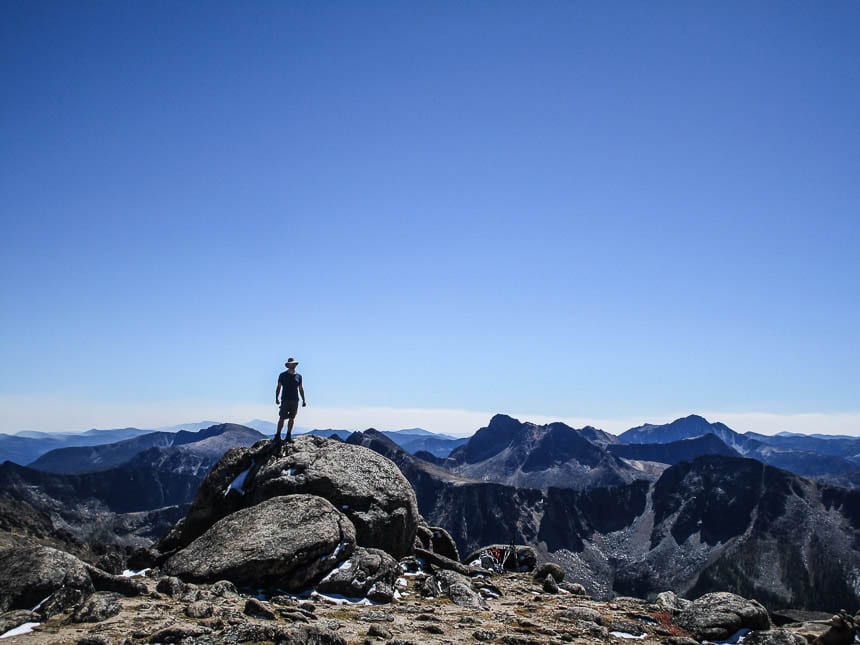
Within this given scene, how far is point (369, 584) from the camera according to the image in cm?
2223

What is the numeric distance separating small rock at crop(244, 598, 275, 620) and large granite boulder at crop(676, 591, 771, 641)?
53.6 feet

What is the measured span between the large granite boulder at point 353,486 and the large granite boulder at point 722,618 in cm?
1406

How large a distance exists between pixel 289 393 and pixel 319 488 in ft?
21.6

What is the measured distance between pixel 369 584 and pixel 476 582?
741 centimetres

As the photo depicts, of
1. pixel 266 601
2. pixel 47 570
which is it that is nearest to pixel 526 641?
pixel 266 601

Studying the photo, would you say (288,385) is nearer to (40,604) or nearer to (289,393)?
(289,393)

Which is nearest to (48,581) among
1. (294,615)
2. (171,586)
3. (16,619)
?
(16,619)

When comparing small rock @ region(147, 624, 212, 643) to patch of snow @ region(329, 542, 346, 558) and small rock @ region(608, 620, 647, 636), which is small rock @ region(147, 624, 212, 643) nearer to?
patch of snow @ region(329, 542, 346, 558)

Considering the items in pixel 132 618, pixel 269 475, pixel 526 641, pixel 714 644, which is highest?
pixel 269 475

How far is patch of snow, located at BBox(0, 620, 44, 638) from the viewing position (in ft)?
47.3

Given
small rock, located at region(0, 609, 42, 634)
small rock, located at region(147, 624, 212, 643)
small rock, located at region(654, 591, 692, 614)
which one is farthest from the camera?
small rock, located at region(654, 591, 692, 614)

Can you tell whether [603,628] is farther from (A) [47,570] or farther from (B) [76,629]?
(A) [47,570]

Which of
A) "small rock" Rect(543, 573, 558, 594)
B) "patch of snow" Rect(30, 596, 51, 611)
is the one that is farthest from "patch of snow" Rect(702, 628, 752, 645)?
"patch of snow" Rect(30, 596, 51, 611)

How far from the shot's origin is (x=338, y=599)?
21203mm
